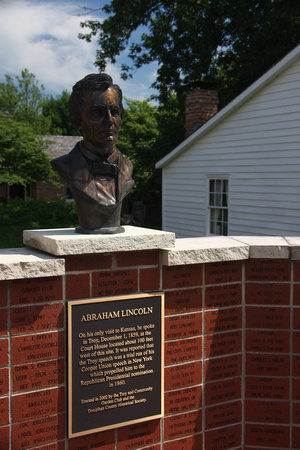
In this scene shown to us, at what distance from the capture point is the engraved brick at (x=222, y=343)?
3541 mm

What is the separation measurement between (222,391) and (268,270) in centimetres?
100

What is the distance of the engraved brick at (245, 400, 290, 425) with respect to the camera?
12.0 ft

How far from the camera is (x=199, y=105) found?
44.0ft

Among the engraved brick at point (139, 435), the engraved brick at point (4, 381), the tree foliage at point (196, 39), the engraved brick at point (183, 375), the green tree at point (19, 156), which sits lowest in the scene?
the engraved brick at point (139, 435)

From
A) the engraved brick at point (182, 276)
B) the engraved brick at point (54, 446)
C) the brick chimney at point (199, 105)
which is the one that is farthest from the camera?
the brick chimney at point (199, 105)

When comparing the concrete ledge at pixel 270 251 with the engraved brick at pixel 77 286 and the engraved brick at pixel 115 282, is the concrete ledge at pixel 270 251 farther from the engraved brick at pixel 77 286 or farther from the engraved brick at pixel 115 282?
the engraved brick at pixel 77 286

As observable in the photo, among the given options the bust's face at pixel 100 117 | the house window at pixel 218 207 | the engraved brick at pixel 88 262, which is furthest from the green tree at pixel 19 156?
the engraved brick at pixel 88 262

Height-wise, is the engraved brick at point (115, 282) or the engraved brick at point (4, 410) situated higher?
the engraved brick at point (115, 282)

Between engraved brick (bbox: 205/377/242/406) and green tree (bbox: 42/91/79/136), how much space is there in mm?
49633

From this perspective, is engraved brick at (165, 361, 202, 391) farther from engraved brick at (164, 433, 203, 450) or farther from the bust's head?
the bust's head

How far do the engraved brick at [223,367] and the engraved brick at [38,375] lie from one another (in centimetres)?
115

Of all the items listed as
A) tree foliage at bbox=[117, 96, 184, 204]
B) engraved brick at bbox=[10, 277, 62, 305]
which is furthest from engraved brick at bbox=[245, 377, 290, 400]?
tree foliage at bbox=[117, 96, 184, 204]

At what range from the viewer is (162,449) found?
3406 mm

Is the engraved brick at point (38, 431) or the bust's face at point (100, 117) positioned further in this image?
the bust's face at point (100, 117)
